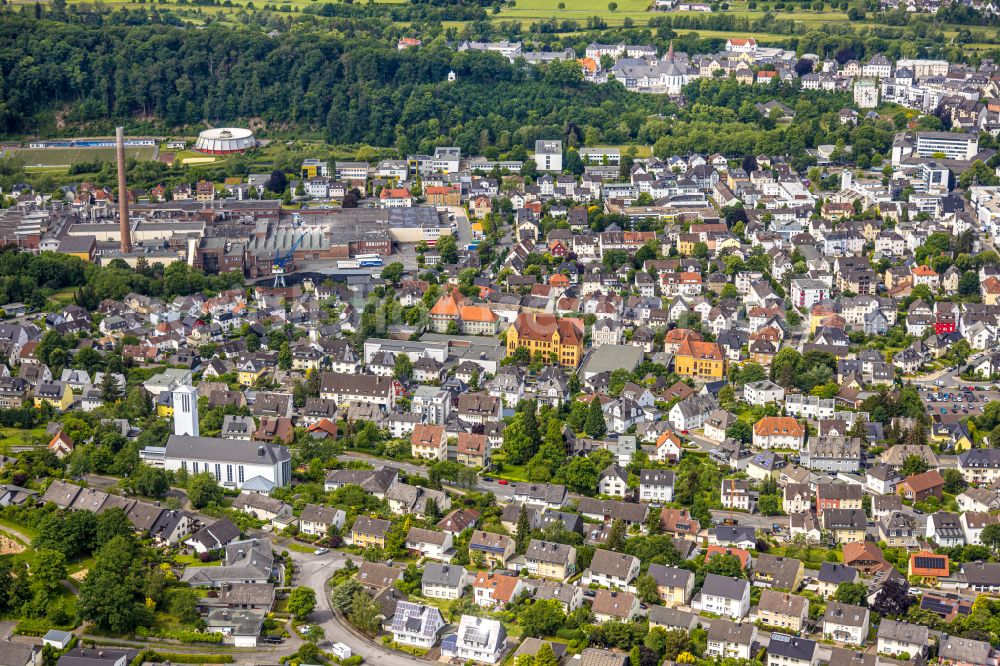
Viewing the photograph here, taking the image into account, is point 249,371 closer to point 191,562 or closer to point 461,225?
point 191,562

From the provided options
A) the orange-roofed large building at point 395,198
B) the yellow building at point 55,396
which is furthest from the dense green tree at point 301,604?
the orange-roofed large building at point 395,198

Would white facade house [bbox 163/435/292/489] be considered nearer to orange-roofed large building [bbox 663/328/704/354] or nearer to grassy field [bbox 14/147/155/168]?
orange-roofed large building [bbox 663/328/704/354]

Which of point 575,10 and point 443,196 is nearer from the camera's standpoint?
point 443,196

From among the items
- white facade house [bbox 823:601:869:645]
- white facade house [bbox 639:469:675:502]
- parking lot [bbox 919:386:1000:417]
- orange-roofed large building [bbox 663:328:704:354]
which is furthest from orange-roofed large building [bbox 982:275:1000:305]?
white facade house [bbox 823:601:869:645]

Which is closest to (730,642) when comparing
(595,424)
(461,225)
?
(595,424)

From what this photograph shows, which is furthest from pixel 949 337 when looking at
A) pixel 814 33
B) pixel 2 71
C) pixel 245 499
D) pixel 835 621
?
pixel 2 71

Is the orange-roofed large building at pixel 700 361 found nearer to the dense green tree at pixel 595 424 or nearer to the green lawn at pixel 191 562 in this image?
the dense green tree at pixel 595 424
